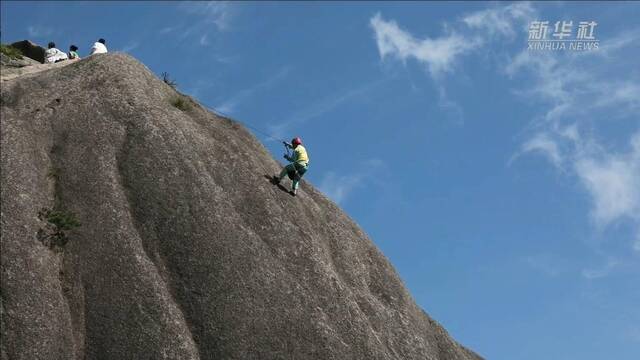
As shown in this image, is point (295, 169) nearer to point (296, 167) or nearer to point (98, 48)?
point (296, 167)

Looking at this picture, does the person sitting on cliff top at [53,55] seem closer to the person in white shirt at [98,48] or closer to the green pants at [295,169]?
the person in white shirt at [98,48]

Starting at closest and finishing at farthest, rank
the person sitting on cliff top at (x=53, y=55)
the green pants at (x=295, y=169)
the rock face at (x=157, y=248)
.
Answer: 1. the rock face at (x=157, y=248)
2. the green pants at (x=295, y=169)
3. the person sitting on cliff top at (x=53, y=55)

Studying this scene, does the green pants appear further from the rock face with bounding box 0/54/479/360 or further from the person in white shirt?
the person in white shirt

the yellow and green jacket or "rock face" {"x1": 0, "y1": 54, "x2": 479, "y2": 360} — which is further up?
the yellow and green jacket

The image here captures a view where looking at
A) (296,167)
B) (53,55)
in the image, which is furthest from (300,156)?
(53,55)

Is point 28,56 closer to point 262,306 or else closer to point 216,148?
point 216,148

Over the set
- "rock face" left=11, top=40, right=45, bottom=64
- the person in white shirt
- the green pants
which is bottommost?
the green pants

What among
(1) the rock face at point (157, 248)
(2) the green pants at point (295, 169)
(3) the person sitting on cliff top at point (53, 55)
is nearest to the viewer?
(1) the rock face at point (157, 248)

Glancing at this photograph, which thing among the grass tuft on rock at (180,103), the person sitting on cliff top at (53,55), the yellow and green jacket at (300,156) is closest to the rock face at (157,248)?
the grass tuft on rock at (180,103)

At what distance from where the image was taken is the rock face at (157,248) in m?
24.6

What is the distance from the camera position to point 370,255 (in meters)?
35.6

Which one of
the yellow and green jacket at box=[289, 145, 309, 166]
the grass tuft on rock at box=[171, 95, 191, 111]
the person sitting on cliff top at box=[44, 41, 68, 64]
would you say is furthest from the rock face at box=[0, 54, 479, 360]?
the person sitting on cliff top at box=[44, 41, 68, 64]

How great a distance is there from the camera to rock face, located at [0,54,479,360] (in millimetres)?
24578

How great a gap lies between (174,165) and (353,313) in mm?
8693
